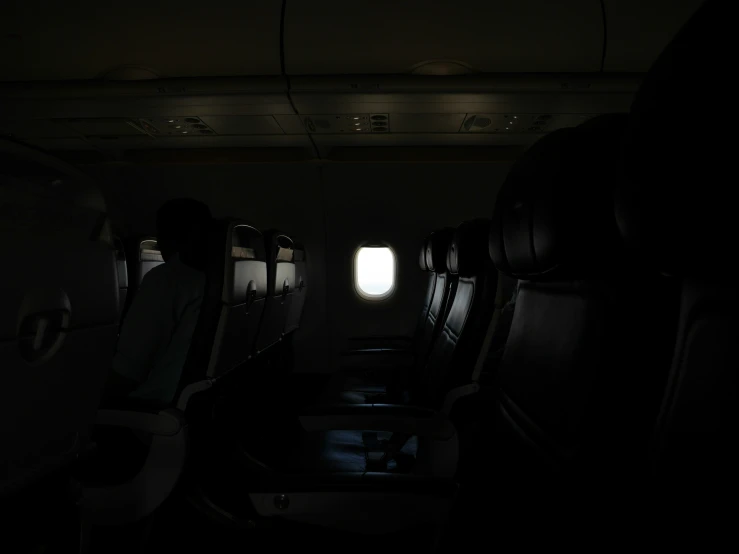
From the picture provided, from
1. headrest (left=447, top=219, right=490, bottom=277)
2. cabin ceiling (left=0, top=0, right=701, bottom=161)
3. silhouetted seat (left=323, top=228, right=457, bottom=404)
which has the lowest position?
silhouetted seat (left=323, top=228, right=457, bottom=404)

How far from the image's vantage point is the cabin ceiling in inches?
118

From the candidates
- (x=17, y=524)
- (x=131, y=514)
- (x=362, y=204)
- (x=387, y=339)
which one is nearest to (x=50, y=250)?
(x=17, y=524)

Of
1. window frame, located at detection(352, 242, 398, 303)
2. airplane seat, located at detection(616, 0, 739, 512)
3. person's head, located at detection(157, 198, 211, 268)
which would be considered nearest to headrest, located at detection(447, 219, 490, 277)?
person's head, located at detection(157, 198, 211, 268)

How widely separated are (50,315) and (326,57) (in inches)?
111

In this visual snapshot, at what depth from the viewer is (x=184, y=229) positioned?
1.95 m

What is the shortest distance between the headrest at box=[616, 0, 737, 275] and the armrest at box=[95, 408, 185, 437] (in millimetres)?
1690

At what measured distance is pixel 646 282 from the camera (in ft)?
2.21

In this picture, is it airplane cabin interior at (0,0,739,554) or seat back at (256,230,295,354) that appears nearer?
airplane cabin interior at (0,0,739,554)

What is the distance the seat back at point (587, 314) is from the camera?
0.67 meters

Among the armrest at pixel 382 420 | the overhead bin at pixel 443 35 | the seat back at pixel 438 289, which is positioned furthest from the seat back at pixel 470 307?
the overhead bin at pixel 443 35

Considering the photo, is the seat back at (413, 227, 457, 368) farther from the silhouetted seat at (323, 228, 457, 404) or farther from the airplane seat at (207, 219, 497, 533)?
the airplane seat at (207, 219, 497, 533)

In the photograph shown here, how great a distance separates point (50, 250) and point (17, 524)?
17.6 inches

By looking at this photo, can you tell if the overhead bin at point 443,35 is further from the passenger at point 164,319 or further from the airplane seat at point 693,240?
the airplane seat at point 693,240

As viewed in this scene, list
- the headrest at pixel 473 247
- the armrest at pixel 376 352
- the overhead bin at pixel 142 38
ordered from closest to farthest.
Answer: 1. the headrest at pixel 473 247
2. the overhead bin at pixel 142 38
3. the armrest at pixel 376 352
